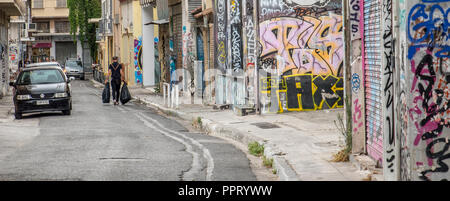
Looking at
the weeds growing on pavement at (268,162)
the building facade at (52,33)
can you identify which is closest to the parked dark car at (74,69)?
the building facade at (52,33)

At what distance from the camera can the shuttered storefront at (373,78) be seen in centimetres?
916

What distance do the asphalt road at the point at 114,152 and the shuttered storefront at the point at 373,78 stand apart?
163cm

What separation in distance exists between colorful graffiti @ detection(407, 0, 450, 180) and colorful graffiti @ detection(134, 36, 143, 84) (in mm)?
36804

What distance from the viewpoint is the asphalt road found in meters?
9.59

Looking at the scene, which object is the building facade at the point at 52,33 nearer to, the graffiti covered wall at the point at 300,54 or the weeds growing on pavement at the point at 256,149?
the graffiti covered wall at the point at 300,54

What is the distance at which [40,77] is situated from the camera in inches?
848

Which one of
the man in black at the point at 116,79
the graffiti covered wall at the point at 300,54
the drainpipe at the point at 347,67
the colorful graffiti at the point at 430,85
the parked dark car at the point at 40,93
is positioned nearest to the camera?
the colorful graffiti at the point at 430,85

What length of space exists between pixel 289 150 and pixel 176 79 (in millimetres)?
19869

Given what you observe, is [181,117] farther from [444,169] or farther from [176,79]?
[444,169]

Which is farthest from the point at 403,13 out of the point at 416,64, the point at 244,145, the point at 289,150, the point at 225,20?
the point at 225,20

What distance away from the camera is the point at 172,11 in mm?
31203

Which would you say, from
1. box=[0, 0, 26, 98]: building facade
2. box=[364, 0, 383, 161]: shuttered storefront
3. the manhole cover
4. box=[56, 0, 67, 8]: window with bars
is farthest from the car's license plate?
box=[56, 0, 67, 8]: window with bars

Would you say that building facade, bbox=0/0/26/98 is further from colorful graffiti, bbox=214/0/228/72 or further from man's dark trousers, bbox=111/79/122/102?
colorful graffiti, bbox=214/0/228/72
